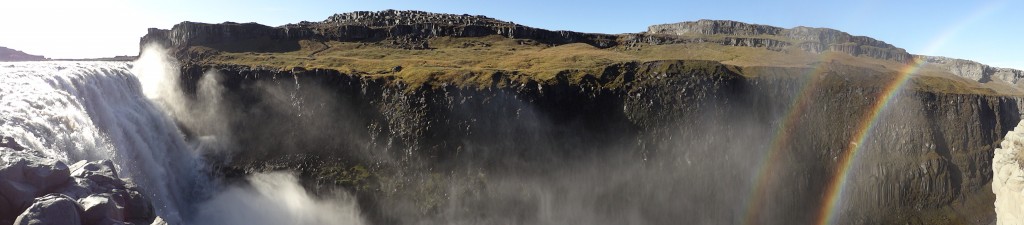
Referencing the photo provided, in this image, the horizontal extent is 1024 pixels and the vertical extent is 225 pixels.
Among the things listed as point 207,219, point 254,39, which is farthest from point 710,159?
point 254,39

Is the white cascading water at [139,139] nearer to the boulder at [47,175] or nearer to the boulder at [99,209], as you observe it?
the boulder at [47,175]

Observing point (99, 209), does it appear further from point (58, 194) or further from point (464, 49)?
point (464, 49)

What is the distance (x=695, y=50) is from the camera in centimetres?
15375

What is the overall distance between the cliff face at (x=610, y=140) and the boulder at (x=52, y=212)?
50.4 meters

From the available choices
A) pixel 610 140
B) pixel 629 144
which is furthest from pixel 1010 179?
pixel 610 140

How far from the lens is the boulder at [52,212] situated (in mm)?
19922

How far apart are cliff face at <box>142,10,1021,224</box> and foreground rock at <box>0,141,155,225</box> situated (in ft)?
153

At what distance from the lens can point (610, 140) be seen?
75000mm

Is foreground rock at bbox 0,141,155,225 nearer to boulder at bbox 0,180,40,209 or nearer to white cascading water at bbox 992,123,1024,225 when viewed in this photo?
boulder at bbox 0,180,40,209

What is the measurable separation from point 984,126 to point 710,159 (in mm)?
42746

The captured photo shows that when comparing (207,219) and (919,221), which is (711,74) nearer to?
(919,221)

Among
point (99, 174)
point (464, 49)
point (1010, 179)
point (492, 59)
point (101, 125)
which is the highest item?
point (464, 49)

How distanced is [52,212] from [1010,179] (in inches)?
2004

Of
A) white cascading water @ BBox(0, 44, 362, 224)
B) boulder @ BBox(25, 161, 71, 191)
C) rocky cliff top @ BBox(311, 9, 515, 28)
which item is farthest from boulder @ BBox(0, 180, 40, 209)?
rocky cliff top @ BBox(311, 9, 515, 28)
